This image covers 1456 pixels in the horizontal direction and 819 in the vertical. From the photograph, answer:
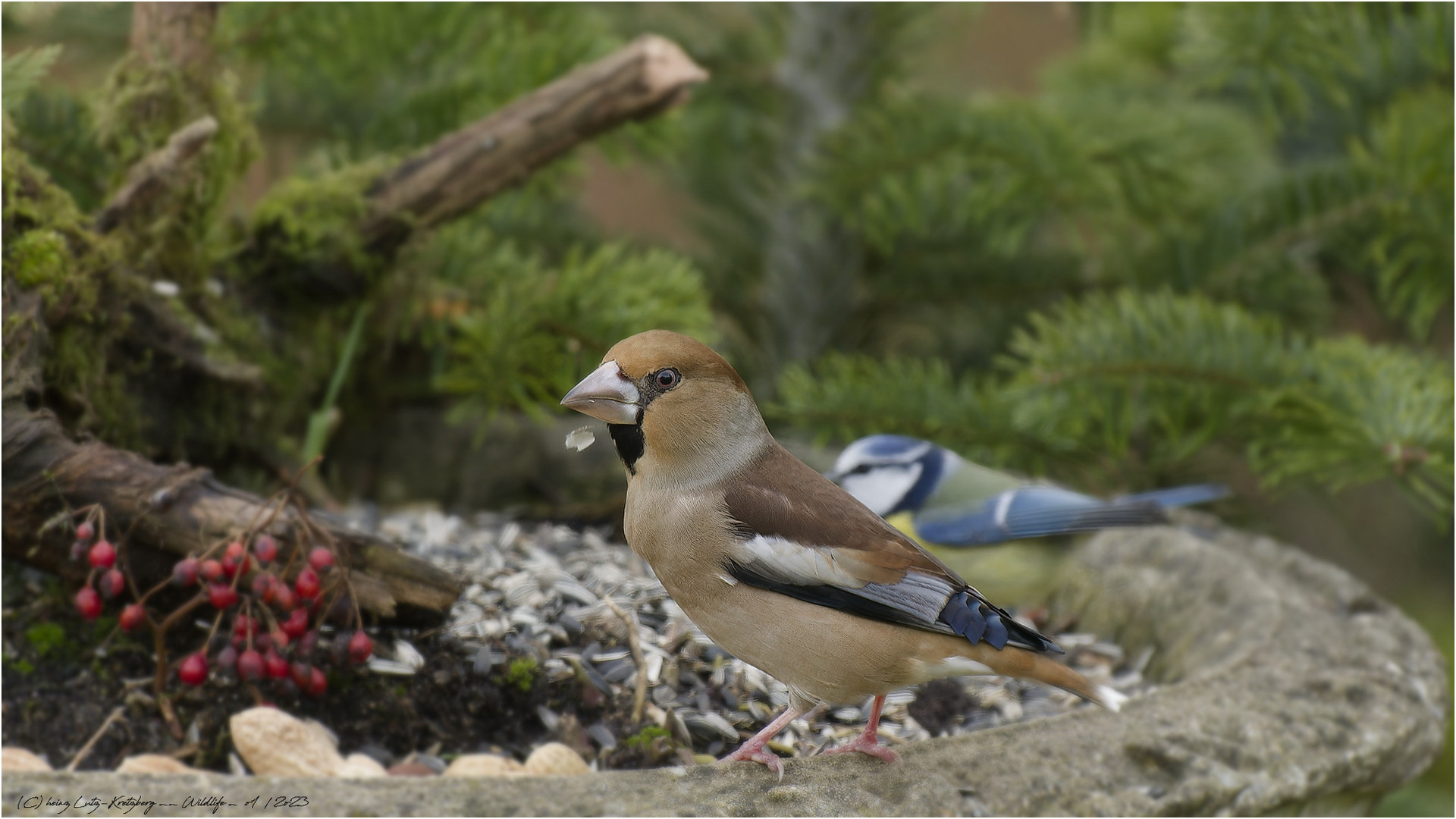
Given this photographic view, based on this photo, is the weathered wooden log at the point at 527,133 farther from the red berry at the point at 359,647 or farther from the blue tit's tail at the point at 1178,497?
the blue tit's tail at the point at 1178,497

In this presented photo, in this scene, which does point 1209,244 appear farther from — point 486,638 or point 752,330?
point 486,638

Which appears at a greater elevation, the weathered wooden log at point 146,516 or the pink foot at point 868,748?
the weathered wooden log at point 146,516

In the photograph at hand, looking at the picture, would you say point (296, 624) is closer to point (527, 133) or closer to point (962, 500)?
point (527, 133)

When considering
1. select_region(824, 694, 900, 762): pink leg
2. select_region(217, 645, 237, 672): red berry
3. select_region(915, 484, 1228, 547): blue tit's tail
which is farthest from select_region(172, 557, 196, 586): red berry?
select_region(915, 484, 1228, 547): blue tit's tail

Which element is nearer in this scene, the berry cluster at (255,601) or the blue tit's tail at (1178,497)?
the berry cluster at (255,601)

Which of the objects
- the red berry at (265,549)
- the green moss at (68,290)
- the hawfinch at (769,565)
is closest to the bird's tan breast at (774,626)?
the hawfinch at (769,565)

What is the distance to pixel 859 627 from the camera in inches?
55.9

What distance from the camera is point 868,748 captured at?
4.82 ft

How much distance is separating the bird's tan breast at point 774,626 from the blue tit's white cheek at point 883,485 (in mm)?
813

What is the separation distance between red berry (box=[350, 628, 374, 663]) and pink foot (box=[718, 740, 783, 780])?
49 cm

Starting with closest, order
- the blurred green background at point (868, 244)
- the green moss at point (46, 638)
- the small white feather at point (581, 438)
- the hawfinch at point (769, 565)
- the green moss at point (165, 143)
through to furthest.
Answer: the small white feather at point (581, 438) < the hawfinch at point (769, 565) < the green moss at point (46, 638) < the green moss at point (165, 143) < the blurred green background at point (868, 244)

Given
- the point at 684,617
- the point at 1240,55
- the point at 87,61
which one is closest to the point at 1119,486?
the point at 1240,55

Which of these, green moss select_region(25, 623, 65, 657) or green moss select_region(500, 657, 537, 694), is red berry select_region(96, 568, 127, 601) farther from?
green moss select_region(500, 657, 537, 694)

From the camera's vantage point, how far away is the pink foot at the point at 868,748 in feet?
4.82
